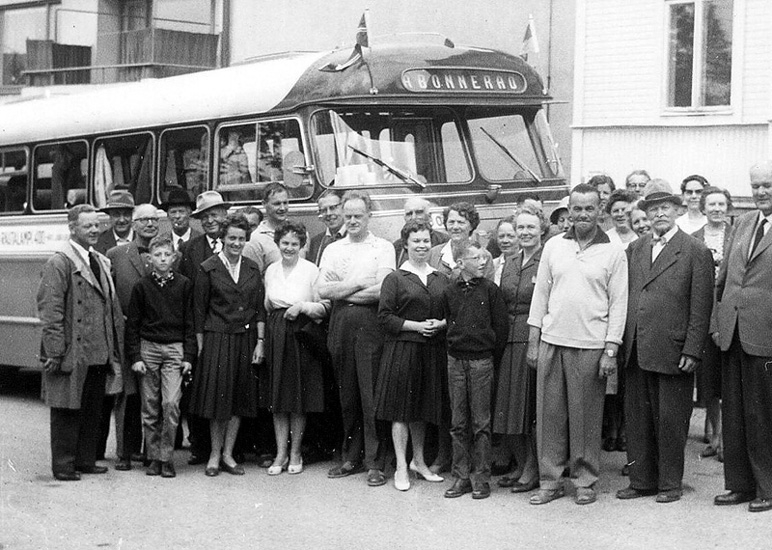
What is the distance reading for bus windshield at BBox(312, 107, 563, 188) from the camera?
1173 cm

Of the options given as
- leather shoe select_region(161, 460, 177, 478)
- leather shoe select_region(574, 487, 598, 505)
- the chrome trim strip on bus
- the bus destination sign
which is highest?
the bus destination sign

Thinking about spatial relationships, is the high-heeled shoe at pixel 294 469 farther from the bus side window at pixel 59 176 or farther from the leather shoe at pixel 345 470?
the bus side window at pixel 59 176

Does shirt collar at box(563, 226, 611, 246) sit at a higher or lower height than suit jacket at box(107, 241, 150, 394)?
higher

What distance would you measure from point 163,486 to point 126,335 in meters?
1.23

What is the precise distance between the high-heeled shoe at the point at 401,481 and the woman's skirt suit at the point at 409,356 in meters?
0.37

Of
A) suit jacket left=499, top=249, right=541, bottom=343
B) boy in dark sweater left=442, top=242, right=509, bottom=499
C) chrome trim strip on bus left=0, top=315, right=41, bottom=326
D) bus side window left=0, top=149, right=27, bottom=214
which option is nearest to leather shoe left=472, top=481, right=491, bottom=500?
boy in dark sweater left=442, top=242, right=509, bottom=499

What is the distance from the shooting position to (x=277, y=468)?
395 inches

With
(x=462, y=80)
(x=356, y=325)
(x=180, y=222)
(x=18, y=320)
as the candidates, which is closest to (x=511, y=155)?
(x=462, y=80)

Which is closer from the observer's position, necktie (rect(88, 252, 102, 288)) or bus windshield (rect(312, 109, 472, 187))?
necktie (rect(88, 252, 102, 288))

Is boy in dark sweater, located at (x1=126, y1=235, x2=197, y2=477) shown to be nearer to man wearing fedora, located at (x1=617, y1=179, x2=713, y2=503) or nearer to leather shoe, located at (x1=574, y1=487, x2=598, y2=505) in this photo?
leather shoe, located at (x1=574, y1=487, x2=598, y2=505)

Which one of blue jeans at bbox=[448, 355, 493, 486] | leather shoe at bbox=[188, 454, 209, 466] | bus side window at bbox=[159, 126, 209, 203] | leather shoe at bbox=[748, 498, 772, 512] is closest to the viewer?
leather shoe at bbox=[748, 498, 772, 512]

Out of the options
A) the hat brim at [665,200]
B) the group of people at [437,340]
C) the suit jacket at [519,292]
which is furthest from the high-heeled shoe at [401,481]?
the hat brim at [665,200]

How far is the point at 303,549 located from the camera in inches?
305

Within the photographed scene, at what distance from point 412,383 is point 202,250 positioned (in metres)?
2.41
